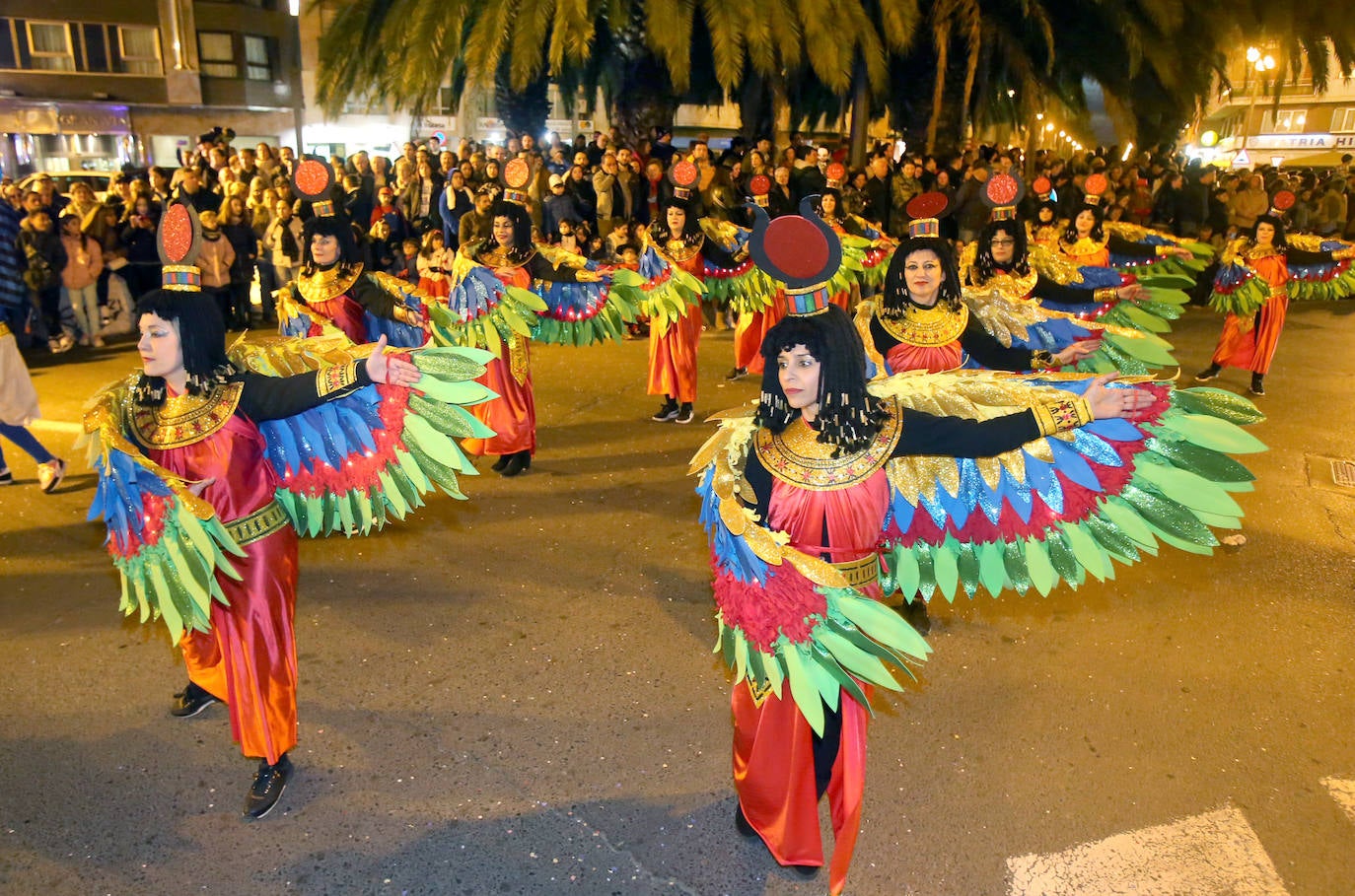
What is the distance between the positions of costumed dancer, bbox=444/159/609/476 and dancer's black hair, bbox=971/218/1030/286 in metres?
2.66

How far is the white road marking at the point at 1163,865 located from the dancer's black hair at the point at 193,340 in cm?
312

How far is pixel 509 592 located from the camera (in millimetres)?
5195

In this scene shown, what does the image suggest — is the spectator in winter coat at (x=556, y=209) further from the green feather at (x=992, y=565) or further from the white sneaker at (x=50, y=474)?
the green feather at (x=992, y=565)

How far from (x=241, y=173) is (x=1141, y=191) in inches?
563

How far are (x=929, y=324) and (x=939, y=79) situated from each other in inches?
504

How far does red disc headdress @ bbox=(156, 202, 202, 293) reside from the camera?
3084 mm

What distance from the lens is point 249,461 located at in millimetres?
3215

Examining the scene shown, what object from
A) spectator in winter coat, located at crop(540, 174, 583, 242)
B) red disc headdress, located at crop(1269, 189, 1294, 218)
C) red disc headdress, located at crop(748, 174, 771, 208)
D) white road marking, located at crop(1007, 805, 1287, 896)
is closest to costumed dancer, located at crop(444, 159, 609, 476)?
red disc headdress, located at crop(748, 174, 771, 208)

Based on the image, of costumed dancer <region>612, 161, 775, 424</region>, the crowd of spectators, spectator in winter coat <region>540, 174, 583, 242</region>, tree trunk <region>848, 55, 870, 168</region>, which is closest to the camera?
costumed dancer <region>612, 161, 775, 424</region>

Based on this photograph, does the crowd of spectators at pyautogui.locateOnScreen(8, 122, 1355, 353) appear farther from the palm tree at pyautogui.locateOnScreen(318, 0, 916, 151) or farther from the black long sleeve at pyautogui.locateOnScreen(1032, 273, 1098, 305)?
the black long sleeve at pyautogui.locateOnScreen(1032, 273, 1098, 305)

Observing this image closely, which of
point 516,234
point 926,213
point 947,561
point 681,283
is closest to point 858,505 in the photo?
point 947,561

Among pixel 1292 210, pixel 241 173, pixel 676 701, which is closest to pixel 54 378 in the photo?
pixel 241 173

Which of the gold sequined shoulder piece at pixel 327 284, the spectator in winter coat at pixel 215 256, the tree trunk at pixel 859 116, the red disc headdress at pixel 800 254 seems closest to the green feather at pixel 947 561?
the red disc headdress at pixel 800 254

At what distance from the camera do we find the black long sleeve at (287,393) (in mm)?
3150
